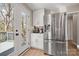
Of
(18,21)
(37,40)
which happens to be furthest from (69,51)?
(18,21)

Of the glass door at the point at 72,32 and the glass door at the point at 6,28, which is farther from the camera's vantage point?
the glass door at the point at 72,32

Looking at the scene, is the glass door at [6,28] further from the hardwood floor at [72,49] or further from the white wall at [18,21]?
the hardwood floor at [72,49]

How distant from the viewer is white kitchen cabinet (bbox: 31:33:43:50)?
6.05 ft

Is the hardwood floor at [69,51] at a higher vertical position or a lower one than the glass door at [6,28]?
lower

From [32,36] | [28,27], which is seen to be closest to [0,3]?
[28,27]

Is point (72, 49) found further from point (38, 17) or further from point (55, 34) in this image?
point (38, 17)

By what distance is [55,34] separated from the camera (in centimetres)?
191

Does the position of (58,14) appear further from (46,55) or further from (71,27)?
(46,55)

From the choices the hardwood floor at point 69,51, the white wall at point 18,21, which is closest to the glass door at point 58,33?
the hardwood floor at point 69,51

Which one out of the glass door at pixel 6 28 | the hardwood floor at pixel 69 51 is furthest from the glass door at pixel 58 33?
Result: the glass door at pixel 6 28

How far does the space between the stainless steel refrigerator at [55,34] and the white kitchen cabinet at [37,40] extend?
8cm

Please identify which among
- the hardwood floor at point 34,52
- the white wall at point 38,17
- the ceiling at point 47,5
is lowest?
the hardwood floor at point 34,52

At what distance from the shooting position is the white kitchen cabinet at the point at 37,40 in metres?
1.84

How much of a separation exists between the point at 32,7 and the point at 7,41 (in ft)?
2.35
